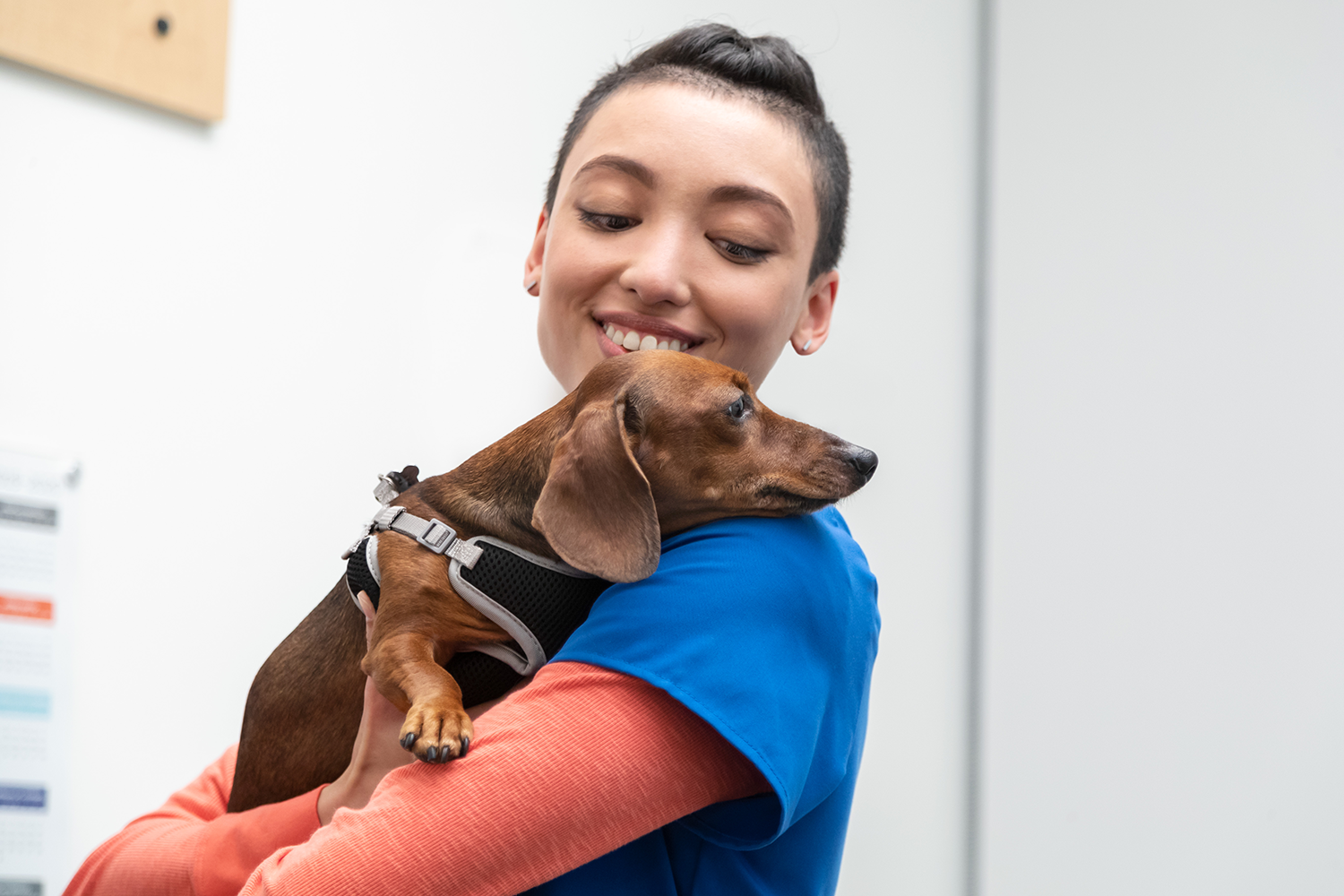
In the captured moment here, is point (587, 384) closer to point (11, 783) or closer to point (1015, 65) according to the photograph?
point (11, 783)

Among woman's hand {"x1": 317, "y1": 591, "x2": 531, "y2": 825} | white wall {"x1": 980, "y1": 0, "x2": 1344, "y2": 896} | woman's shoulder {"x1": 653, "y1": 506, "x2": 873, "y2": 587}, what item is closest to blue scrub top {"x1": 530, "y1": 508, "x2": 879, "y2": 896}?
woman's shoulder {"x1": 653, "y1": 506, "x2": 873, "y2": 587}

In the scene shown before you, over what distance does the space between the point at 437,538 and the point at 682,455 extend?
11.4 inches

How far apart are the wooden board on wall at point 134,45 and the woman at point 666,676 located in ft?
2.89

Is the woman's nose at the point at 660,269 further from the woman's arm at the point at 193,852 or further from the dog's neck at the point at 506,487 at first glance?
the woman's arm at the point at 193,852

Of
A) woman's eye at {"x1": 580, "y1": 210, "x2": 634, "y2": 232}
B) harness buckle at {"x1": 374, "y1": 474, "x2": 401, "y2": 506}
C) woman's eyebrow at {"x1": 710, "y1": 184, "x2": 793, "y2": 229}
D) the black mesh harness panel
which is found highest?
woman's eyebrow at {"x1": 710, "y1": 184, "x2": 793, "y2": 229}

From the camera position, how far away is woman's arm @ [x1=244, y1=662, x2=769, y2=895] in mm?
855

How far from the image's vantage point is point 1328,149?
2537 mm

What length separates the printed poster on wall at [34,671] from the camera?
176 cm

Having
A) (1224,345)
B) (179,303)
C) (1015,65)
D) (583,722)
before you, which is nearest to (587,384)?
(583,722)

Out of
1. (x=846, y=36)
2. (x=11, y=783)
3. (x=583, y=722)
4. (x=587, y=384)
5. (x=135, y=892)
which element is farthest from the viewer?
→ (x=846, y=36)

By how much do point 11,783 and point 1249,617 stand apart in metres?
2.62

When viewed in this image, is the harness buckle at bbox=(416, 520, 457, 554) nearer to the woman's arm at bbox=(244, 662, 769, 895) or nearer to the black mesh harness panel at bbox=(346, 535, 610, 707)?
the black mesh harness panel at bbox=(346, 535, 610, 707)

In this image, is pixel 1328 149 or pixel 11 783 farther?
pixel 1328 149

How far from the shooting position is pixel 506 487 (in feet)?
4.21
